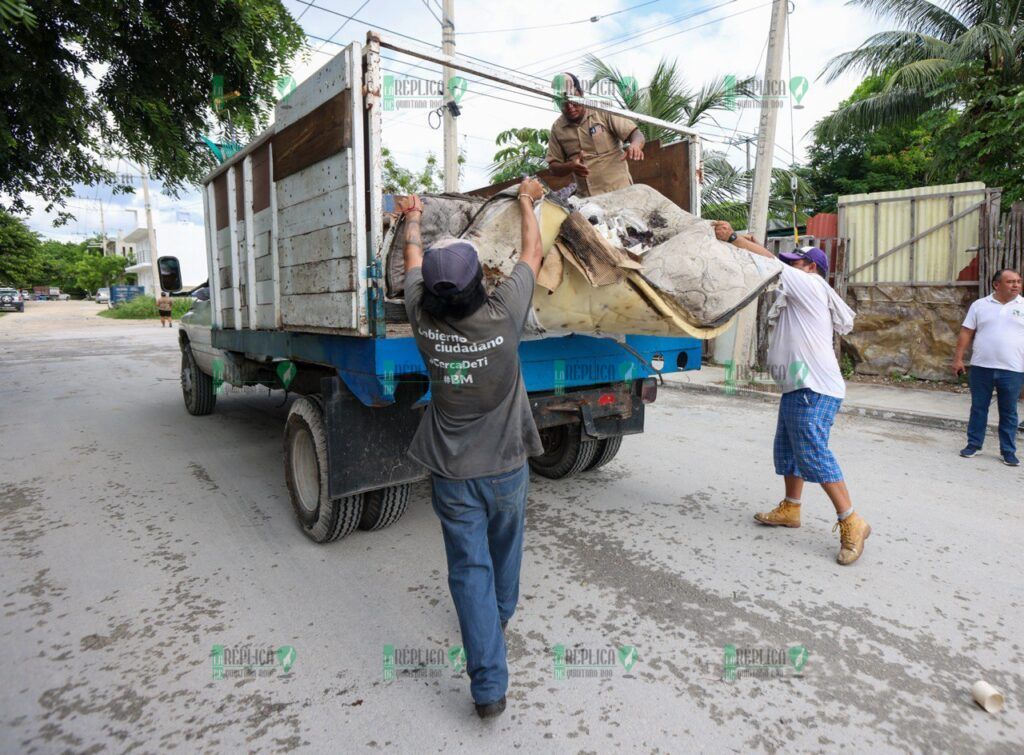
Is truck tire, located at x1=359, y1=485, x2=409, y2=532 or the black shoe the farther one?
truck tire, located at x1=359, y1=485, x2=409, y2=532

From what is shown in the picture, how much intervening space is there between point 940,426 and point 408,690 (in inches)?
258

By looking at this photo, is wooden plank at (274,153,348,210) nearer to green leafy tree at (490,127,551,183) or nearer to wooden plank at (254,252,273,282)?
wooden plank at (254,252,273,282)

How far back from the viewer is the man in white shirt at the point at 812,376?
3.29m

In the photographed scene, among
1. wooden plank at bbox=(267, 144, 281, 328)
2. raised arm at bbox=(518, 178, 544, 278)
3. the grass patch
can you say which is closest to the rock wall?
raised arm at bbox=(518, 178, 544, 278)

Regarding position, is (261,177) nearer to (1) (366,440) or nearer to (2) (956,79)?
(1) (366,440)

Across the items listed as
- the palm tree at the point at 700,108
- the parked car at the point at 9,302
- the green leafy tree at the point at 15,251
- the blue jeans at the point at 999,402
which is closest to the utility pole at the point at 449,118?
the palm tree at the point at 700,108

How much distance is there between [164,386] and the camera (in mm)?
9602

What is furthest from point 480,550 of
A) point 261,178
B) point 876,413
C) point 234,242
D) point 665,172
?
point 876,413

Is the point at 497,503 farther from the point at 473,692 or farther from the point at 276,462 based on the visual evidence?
the point at 276,462

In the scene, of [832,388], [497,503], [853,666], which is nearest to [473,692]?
[497,503]

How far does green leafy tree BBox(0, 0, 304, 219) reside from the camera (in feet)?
18.9

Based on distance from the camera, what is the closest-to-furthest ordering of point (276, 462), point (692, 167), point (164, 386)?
point (692, 167)
point (276, 462)
point (164, 386)

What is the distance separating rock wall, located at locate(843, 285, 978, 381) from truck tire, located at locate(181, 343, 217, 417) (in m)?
8.80

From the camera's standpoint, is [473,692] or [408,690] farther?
[408,690]
